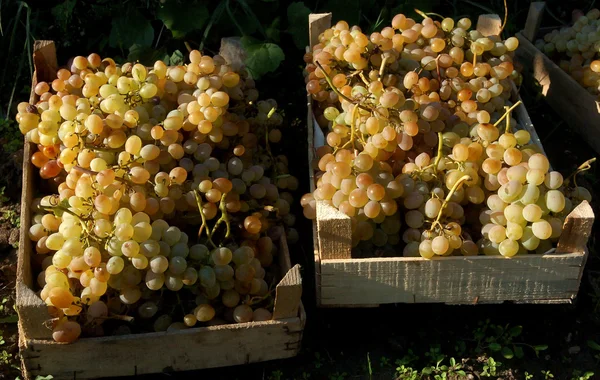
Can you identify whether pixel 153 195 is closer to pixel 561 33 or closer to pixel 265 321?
pixel 265 321

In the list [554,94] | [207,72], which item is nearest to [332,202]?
[207,72]

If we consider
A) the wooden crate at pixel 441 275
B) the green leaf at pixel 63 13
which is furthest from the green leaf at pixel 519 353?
the green leaf at pixel 63 13

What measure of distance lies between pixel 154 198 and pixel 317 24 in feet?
3.43

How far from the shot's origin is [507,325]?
2.20 metres

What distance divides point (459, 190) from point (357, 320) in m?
0.54

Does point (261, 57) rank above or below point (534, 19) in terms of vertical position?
below

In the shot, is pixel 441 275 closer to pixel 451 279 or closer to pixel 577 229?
pixel 451 279

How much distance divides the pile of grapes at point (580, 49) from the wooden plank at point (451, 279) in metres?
1.11

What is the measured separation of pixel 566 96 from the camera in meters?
2.90

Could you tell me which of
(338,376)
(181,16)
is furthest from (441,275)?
(181,16)

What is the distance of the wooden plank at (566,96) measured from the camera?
278cm

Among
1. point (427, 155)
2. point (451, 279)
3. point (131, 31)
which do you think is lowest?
point (451, 279)

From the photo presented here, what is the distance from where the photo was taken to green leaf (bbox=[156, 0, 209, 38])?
2.89 metres

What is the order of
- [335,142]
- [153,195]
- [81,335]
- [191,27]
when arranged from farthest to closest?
[191,27] < [335,142] < [153,195] < [81,335]
